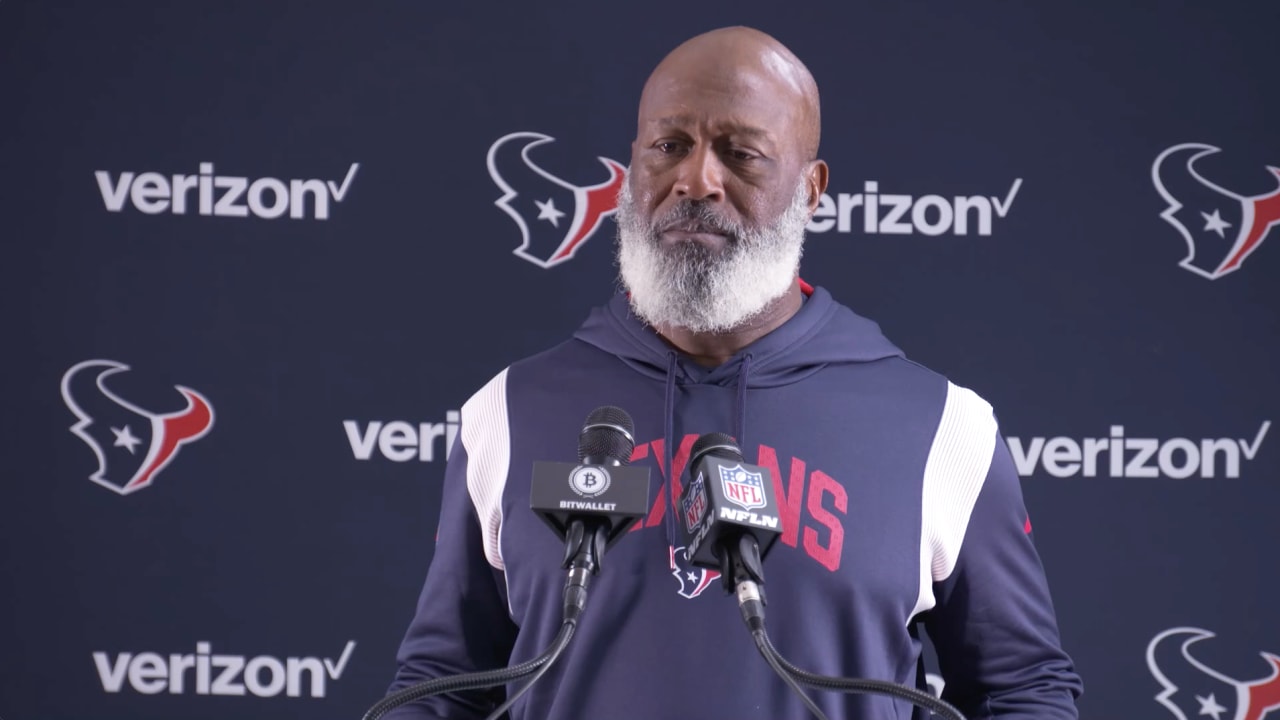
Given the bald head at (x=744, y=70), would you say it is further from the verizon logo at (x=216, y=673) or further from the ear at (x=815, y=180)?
the verizon logo at (x=216, y=673)

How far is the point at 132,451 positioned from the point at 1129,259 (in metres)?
1.75

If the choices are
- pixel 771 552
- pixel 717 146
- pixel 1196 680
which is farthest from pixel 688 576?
pixel 1196 680

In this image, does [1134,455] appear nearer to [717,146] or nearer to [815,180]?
[815,180]

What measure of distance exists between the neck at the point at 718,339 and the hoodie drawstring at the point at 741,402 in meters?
0.04

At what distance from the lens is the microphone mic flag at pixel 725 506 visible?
778 mm

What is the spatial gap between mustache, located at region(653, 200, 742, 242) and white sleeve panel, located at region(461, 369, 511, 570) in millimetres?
256

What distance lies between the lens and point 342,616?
6.63ft

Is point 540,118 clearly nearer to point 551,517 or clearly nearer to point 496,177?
point 496,177

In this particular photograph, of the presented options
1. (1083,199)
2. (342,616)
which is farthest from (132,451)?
(1083,199)

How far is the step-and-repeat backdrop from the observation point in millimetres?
2010

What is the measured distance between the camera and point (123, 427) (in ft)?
6.62

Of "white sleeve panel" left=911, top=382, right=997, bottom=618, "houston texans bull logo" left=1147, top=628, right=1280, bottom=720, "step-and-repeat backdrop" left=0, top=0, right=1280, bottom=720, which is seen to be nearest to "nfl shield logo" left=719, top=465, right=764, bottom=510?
"white sleeve panel" left=911, top=382, right=997, bottom=618

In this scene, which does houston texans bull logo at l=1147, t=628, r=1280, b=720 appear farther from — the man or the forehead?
the forehead

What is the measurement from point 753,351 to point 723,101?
254 mm
